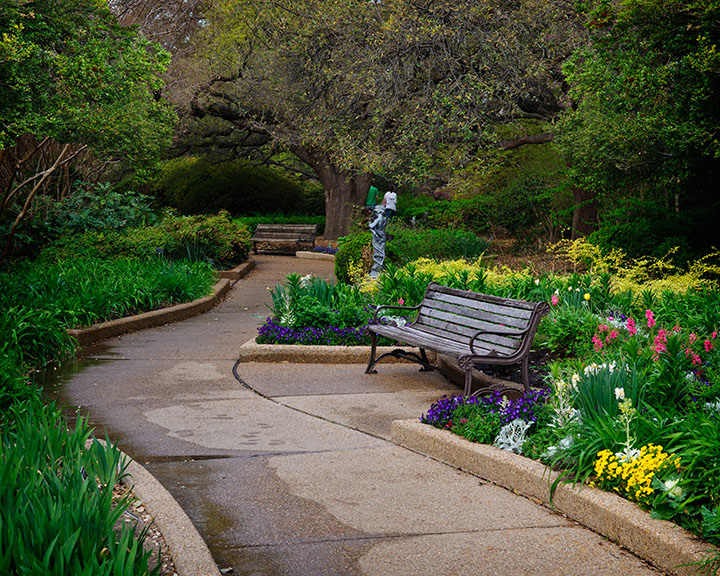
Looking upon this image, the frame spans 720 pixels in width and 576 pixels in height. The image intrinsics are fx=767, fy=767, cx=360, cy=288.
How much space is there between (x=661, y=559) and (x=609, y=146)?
33.3 ft

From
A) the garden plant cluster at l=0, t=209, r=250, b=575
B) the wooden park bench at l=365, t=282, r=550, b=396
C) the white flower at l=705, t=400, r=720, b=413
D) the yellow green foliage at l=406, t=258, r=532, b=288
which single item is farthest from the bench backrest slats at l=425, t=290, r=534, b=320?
the garden plant cluster at l=0, t=209, r=250, b=575

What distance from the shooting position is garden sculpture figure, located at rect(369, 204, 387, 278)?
13.4 meters

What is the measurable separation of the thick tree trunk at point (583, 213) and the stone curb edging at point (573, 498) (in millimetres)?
13293

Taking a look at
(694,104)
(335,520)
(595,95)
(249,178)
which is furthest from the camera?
(249,178)

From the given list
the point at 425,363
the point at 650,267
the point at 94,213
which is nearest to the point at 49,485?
the point at 425,363

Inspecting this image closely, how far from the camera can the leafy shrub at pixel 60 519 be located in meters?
2.72

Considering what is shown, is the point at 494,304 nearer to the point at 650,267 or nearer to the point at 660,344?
the point at 660,344

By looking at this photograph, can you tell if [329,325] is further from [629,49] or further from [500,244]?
[500,244]

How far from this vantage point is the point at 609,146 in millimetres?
12742

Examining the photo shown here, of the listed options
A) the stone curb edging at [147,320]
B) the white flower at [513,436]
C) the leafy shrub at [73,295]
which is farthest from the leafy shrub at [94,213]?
the white flower at [513,436]

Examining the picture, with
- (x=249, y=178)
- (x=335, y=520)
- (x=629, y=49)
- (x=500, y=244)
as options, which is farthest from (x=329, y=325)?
(x=249, y=178)

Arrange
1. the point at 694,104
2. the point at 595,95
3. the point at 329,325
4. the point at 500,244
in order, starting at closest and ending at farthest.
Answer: the point at 329,325 < the point at 694,104 < the point at 595,95 < the point at 500,244

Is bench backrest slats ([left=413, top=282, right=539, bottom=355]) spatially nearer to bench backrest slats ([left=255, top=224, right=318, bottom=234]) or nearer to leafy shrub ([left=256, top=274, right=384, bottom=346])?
leafy shrub ([left=256, top=274, right=384, bottom=346])

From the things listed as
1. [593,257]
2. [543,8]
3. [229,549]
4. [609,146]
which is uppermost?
[543,8]
